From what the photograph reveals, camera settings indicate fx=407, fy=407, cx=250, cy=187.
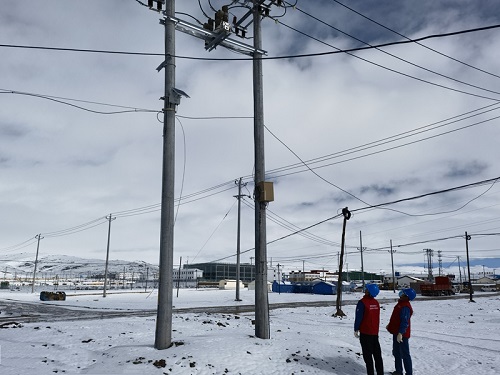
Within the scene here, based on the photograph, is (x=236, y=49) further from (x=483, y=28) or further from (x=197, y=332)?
(x=197, y=332)

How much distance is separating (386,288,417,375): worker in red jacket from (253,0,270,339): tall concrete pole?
3295 millimetres

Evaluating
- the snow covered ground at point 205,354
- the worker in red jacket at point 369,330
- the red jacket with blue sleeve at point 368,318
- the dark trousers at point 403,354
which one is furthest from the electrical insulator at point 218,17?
the dark trousers at point 403,354

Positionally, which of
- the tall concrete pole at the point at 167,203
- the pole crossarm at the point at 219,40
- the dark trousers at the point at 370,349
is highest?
the pole crossarm at the point at 219,40

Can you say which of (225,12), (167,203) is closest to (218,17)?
(225,12)

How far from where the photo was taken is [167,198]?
33.0 feet

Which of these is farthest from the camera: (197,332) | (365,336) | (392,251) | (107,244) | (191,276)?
(191,276)

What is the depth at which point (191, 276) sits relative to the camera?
135500 mm


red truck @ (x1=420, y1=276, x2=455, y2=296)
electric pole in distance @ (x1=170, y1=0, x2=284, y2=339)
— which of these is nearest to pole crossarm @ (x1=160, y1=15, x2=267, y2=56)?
electric pole in distance @ (x1=170, y1=0, x2=284, y2=339)

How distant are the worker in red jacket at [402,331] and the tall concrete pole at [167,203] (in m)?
5.04

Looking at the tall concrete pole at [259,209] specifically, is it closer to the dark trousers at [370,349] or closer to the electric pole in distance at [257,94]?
the electric pole in distance at [257,94]

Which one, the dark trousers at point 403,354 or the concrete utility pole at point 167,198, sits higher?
the concrete utility pole at point 167,198

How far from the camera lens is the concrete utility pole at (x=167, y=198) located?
378 inches

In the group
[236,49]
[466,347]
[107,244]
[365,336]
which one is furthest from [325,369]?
[107,244]

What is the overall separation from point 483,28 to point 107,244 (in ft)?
158
